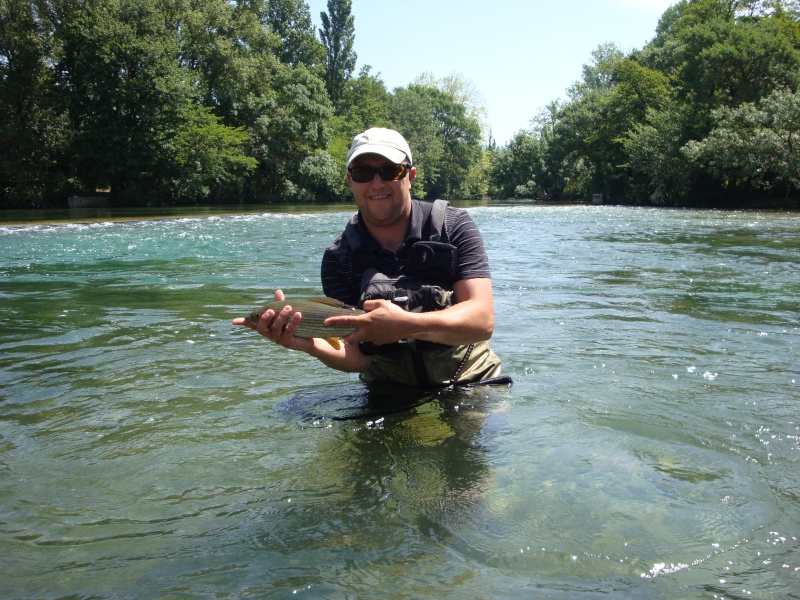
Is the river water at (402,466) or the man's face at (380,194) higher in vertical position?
the man's face at (380,194)

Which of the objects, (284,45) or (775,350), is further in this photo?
(284,45)

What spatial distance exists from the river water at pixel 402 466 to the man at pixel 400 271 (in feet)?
1.77

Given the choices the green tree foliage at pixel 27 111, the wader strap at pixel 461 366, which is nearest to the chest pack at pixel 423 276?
the wader strap at pixel 461 366

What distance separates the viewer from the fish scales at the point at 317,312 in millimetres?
3572

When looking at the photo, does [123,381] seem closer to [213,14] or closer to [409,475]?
[409,475]

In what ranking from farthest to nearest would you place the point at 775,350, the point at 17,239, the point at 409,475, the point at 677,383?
the point at 17,239
the point at 775,350
the point at 677,383
the point at 409,475

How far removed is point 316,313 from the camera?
3584 millimetres

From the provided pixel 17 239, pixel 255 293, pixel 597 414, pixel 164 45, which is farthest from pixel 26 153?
pixel 597 414

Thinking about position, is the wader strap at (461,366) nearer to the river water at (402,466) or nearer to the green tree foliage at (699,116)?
the river water at (402,466)

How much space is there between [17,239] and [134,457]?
19.6m

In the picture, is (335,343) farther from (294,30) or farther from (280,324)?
(294,30)

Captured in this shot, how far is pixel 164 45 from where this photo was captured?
4419 cm

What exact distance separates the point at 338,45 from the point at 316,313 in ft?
257

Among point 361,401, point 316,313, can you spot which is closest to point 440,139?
point 361,401
